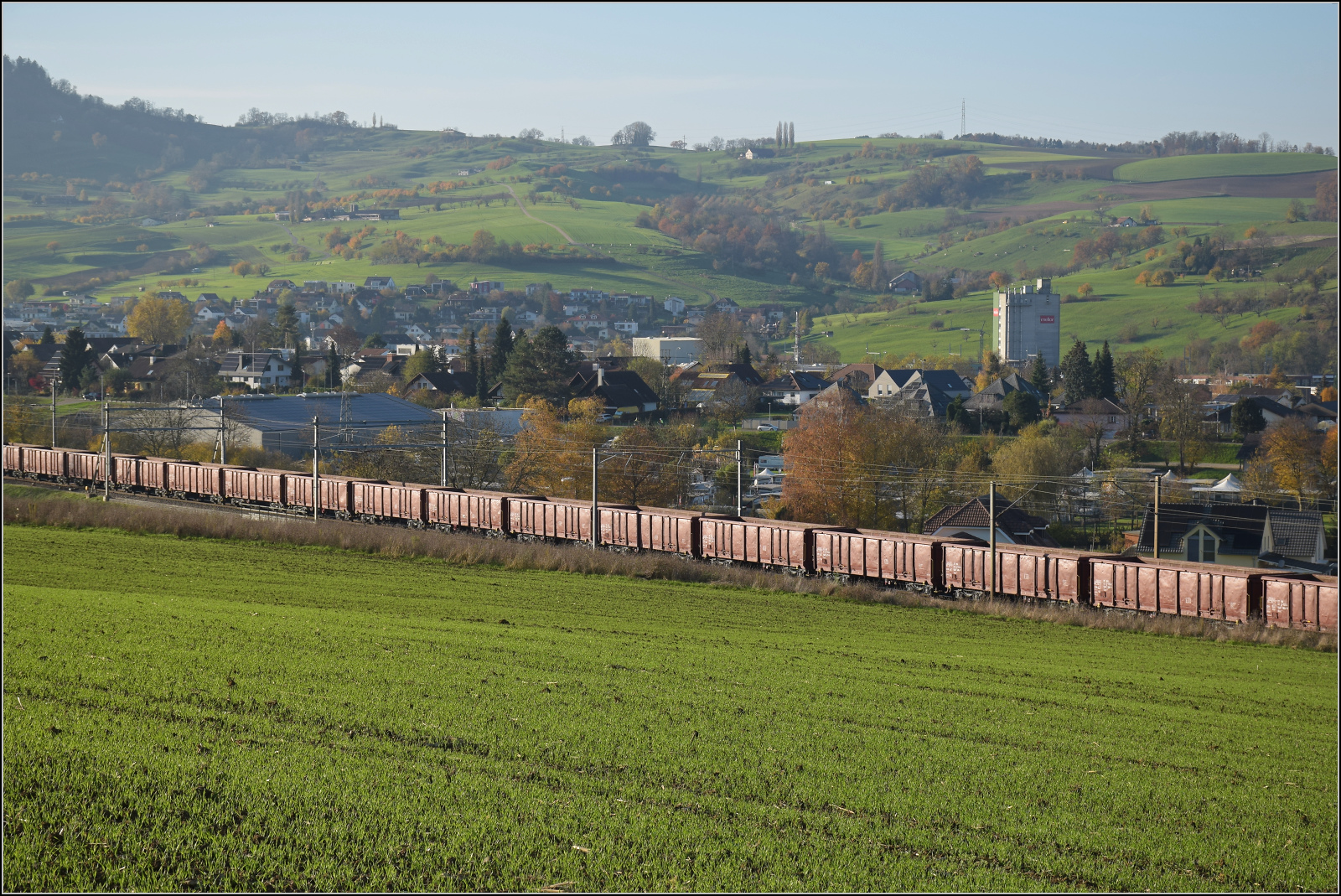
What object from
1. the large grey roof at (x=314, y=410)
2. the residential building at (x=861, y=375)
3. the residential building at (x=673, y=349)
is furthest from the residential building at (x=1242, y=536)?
the residential building at (x=673, y=349)

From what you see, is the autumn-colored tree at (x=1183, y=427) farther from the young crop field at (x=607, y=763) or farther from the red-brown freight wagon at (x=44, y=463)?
the red-brown freight wagon at (x=44, y=463)

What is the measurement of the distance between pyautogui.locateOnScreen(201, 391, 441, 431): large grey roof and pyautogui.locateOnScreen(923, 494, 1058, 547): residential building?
125ft

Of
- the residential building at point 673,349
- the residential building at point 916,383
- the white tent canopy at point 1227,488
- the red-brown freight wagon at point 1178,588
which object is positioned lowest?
the white tent canopy at point 1227,488

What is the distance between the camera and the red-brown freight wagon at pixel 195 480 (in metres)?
57.4

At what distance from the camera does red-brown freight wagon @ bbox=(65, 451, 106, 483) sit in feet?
203

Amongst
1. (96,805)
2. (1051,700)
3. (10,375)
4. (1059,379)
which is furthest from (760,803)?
(1059,379)

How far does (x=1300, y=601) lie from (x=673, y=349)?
152 meters

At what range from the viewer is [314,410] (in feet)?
265

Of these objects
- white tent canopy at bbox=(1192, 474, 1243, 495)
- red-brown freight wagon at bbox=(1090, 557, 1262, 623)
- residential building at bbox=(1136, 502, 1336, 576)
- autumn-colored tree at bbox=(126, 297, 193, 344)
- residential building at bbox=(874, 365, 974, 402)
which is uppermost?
autumn-colored tree at bbox=(126, 297, 193, 344)

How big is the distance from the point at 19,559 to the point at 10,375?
97.3 metres

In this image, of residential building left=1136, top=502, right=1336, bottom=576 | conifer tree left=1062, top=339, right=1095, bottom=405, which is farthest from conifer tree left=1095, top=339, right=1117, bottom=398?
residential building left=1136, top=502, right=1336, bottom=576

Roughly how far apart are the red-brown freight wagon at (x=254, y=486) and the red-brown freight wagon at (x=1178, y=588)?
1528 inches

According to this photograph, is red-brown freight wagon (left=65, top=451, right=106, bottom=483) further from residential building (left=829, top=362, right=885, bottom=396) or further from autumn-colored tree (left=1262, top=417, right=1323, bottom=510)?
residential building (left=829, top=362, right=885, bottom=396)

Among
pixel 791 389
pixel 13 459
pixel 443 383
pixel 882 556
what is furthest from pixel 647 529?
pixel 791 389
